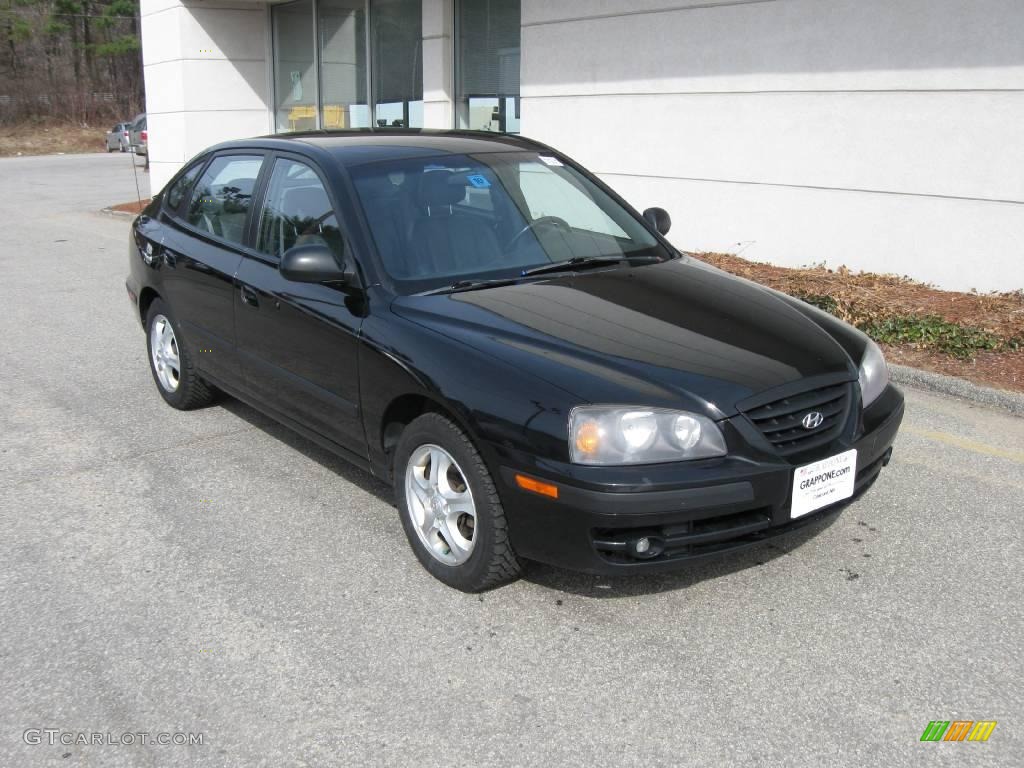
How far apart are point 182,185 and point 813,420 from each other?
13.4 feet

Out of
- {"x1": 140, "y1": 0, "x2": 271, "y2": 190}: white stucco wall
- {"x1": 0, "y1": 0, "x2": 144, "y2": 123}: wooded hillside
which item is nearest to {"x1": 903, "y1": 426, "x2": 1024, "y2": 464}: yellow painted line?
{"x1": 140, "y1": 0, "x2": 271, "y2": 190}: white stucco wall

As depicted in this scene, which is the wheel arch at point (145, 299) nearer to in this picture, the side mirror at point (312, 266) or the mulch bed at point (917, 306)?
the side mirror at point (312, 266)

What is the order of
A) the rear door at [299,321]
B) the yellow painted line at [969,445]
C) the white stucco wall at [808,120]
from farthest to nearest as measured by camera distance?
1. the white stucco wall at [808,120]
2. the yellow painted line at [969,445]
3. the rear door at [299,321]

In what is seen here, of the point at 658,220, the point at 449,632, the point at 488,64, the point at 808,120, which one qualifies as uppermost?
the point at 488,64

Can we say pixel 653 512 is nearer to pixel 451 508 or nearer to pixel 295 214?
pixel 451 508

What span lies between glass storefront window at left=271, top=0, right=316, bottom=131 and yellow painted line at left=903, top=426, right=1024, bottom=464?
13.2 m

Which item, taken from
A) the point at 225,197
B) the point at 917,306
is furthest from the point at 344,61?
the point at 225,197

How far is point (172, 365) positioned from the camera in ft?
19.6

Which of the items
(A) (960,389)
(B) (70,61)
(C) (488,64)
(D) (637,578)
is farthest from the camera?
(B) (70,61)

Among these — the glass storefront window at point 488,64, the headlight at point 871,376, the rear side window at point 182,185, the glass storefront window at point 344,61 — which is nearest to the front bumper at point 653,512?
the headlight at point 871,376

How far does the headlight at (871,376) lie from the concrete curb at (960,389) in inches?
89.7

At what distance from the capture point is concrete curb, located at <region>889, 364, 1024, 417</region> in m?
5.91

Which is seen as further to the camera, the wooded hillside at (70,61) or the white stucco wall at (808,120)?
the wooded hillside at (70,61)

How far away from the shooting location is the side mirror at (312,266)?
13.1 ft
